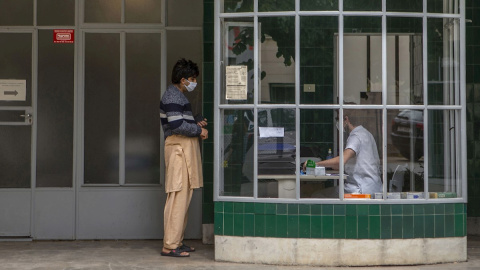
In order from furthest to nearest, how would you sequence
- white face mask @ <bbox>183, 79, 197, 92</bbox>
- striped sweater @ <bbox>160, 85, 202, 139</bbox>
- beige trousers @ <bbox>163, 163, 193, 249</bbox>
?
1. white face mask @ <bbox>183, 79, 197, 92</bbox>
2. beige trousers @ <bbox>163, 163, 193, 249</bbox>
3. striped sweater @ <bbox>160, 85, 202, 139</bbox>

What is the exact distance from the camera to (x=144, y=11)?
9859 mm

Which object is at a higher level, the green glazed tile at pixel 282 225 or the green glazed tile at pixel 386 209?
the green glazed tile at pixel 386 209

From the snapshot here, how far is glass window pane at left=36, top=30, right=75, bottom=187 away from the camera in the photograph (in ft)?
32.2

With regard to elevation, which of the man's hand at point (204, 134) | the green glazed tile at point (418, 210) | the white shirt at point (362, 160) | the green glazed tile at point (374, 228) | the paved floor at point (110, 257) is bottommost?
the paved floor at point (110, 257)

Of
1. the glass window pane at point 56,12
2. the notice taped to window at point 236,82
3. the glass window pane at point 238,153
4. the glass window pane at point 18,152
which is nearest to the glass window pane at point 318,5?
the notice taped to window at point 236,82

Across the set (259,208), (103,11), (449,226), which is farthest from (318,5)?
(103,11)

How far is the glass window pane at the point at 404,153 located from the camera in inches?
329

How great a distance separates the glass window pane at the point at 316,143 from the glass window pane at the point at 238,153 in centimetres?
52

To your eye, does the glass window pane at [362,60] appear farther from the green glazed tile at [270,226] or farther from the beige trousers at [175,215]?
the beige trousers at [175,215]

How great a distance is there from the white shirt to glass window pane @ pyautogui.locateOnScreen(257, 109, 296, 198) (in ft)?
1.90

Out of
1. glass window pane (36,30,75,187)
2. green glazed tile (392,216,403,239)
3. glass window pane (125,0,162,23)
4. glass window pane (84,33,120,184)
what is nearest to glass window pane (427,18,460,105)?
green glazed tile (392,216,403,239)

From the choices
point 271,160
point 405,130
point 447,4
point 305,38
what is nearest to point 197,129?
point 271,160

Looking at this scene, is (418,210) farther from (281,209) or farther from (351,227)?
(281,209)

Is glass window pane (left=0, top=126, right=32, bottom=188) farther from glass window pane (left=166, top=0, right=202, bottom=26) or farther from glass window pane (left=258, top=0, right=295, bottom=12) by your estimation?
glass window pane (left=258, top=0, right=295, bottom=12)
